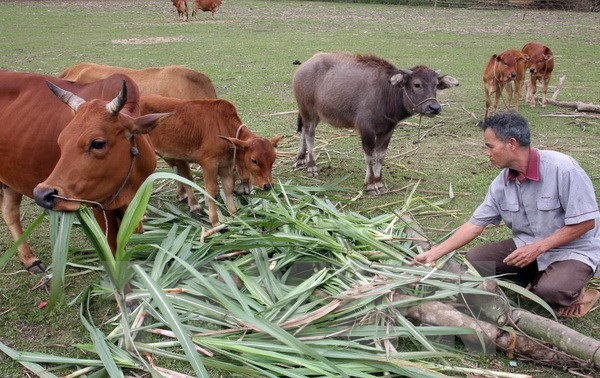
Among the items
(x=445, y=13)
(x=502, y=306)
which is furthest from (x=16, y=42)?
(x=445, y=13)

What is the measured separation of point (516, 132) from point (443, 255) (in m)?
1.05

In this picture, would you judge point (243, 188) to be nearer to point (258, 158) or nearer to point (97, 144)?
point (258, 158)

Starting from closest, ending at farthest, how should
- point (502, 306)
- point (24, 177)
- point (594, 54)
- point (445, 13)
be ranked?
point (502, 306)
point (24, 177)
point (594, 54)
point (445, 13)

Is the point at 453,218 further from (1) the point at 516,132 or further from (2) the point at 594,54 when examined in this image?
(2) the point at 594,54

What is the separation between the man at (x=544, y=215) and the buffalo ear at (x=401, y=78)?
296 cm

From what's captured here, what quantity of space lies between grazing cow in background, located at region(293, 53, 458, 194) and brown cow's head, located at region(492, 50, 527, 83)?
3.75 m

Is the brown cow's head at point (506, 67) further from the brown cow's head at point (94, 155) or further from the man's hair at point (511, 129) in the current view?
the brown cow's head at point (94, 155)

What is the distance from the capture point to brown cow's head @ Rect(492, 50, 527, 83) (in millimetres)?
11016

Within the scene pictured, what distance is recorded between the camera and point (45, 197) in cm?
381

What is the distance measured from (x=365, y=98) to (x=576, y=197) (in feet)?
12.4

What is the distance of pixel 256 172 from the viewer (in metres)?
6.14

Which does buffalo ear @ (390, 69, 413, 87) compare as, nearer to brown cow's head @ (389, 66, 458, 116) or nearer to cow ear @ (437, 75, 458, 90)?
brown cow's head @ (389, 66, 458, 116)

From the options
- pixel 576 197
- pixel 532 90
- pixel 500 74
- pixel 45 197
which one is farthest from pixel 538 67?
pixel 45 197

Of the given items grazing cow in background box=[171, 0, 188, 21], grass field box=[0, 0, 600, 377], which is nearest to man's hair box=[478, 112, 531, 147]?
grass field box=[0, 0, 600, 377]
